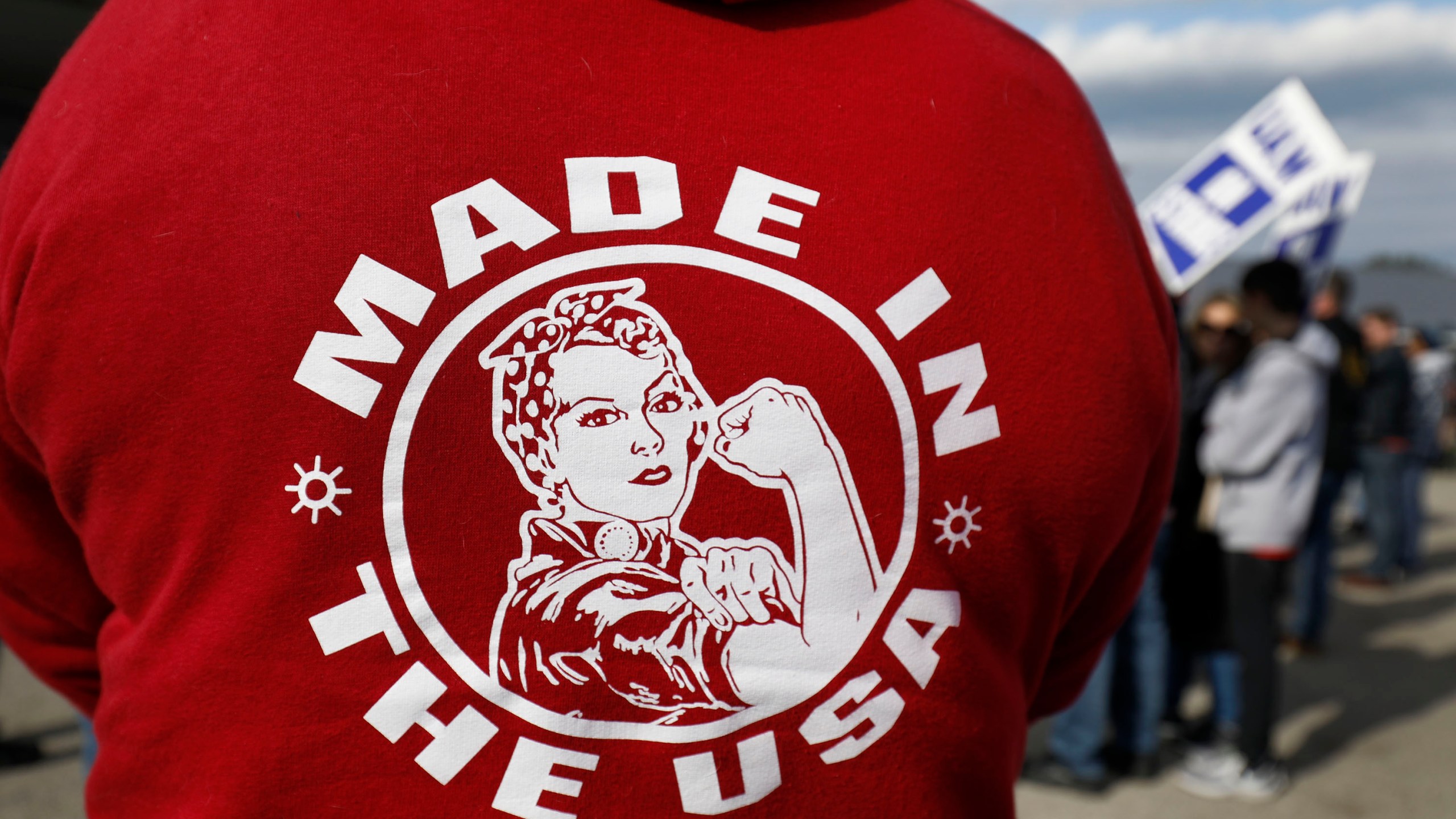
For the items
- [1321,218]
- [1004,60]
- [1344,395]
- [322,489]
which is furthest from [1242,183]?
[322,489]

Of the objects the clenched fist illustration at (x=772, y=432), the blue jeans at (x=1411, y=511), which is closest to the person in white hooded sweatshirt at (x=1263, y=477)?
the clenched fist illustration at (x=772, y=432)

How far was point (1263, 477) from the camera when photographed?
12.5 feet

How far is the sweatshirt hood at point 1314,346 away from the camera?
12.5 ft

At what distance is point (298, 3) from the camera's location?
838 millimetres

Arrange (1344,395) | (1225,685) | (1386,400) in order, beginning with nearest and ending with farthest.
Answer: (1225,685) → (1344,395) → (1386,400)

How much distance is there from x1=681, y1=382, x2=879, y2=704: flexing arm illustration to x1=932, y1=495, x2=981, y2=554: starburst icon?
0.06m

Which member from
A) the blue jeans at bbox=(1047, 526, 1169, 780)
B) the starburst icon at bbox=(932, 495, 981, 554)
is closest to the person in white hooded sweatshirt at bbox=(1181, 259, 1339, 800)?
the blue jeans at bbox=(1047, 526, 1169, 780)

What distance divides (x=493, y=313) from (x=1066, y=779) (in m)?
3.73

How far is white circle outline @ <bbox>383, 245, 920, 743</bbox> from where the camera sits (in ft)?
2.74

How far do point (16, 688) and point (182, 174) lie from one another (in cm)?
466

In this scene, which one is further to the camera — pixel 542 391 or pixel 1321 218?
pixel 1321 218

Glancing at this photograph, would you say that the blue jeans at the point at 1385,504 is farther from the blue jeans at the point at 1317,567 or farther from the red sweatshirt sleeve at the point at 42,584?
the red sweatshirt sleeve at the point at 42,584

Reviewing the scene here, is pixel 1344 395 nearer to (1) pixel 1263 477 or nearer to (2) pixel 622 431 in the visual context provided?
(1) pixel 1263 477

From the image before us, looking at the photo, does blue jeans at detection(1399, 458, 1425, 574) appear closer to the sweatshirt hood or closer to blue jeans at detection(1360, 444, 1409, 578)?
blue jeans at detection(1360, 444, 1409, 578)
